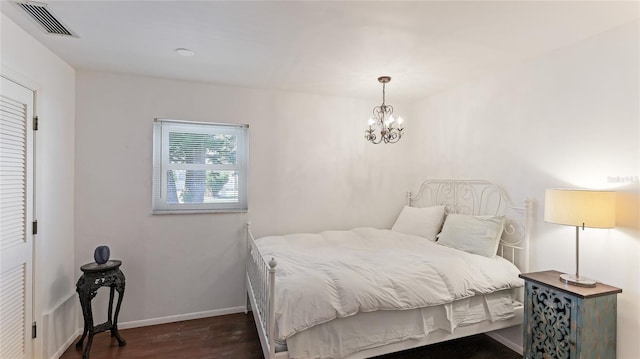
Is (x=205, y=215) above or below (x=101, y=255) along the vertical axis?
above

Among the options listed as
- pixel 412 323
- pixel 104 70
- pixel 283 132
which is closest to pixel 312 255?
pixel 412 323

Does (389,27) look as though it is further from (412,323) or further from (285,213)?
(285,213)

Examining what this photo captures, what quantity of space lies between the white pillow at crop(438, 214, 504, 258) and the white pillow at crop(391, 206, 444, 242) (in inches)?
6.8

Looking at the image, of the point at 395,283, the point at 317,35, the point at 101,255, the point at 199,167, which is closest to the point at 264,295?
the point at 395,283

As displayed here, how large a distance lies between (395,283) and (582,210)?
1268mm

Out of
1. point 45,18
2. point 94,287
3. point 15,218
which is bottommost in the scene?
point 94,287

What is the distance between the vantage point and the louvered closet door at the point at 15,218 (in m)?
2.03

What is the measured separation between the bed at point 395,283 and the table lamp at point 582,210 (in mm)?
496

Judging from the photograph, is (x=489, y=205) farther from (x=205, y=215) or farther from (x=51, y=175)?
(x=51, y=175)

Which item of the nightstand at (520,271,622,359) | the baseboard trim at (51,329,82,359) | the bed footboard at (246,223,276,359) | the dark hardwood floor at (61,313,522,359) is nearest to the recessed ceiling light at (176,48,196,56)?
the bed footboard at (246,223,276,359)

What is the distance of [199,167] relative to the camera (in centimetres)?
337

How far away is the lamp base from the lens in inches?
80.0

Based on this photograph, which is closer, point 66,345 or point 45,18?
point 45,18

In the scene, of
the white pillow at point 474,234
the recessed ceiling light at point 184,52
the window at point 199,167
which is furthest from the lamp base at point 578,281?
the recessed ceiling light at point 184,52
